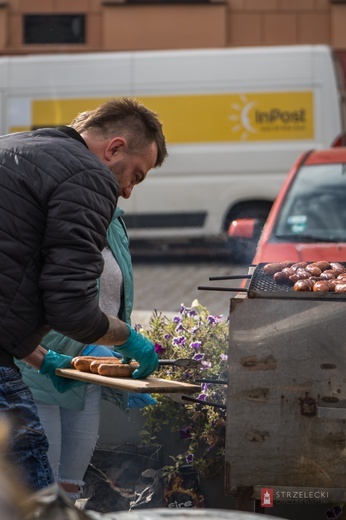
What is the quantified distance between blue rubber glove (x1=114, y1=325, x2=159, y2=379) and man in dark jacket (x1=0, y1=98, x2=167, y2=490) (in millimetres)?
261

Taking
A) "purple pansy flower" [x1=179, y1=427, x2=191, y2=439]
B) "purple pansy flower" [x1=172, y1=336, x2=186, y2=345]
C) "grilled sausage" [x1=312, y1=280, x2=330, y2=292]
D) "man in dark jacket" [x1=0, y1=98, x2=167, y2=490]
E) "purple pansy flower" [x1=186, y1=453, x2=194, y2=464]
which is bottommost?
"purple pansy flower" [x1=186, y1=453, x2=194, y2=464]

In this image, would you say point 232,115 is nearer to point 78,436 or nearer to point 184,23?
point 184,23

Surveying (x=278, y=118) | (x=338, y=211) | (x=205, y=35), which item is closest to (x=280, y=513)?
(x=338, y=211)

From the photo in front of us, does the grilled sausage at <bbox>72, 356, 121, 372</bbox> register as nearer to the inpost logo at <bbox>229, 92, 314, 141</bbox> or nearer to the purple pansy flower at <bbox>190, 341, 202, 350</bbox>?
the purple pansy flower at <bbox>190, 341, 202, 350</bbox>

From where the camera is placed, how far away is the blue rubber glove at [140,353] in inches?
153

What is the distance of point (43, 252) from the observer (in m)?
3.41

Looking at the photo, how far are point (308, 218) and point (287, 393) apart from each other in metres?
3.80

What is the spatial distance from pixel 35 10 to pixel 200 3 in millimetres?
2925

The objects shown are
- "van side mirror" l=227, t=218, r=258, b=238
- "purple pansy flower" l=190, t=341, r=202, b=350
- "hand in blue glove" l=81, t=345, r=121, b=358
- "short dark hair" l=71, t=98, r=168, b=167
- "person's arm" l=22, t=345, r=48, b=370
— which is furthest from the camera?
"van side mirror" l=227, t=218, r=258, b=238

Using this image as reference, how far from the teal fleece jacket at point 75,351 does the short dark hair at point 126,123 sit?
0.74 meters

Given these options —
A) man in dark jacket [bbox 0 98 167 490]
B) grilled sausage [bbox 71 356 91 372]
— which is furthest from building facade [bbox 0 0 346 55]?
man in dark jacket [bbox 0 98 167 490]

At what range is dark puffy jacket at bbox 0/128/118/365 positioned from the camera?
337 cm

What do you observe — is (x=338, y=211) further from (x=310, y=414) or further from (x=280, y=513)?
(x=310, y=414)

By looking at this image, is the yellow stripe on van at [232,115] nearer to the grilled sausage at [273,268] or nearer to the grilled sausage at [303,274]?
the grilled sausage at [273,268]
